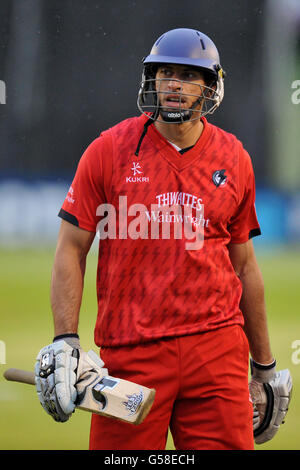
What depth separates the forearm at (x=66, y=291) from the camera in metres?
2.77

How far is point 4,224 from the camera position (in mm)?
11750

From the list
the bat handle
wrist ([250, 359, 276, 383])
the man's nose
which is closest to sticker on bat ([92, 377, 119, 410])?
the bat handle

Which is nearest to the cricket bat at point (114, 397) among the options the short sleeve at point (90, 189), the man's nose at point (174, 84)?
the short sleeve at point (90, 189)

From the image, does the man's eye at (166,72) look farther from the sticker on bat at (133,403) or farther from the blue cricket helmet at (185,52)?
the sticker on bat at (133,403)

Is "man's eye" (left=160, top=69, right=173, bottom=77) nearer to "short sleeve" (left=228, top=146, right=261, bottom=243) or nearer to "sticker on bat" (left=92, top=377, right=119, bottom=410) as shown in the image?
"short sleeve" (left=228, top=146, right=261, bottom=243)

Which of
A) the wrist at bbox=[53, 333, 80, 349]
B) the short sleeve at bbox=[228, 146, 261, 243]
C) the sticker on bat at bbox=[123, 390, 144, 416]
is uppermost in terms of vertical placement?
the short sleeve at bbox=[228, 146, 261, 243]

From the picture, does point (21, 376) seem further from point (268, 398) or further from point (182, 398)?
point (268, 398)

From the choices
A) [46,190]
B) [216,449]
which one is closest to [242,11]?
[46,190]

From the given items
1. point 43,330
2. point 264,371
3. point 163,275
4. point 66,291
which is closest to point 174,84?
point 163,275

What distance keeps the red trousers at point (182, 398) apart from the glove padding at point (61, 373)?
0.14 m

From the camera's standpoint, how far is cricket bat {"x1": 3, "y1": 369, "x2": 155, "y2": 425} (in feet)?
8.27

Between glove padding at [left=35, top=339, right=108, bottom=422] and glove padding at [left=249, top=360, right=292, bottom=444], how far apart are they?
0.82m

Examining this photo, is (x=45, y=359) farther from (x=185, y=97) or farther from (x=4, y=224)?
(x=4, y=224)

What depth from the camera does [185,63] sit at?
2869 mm
